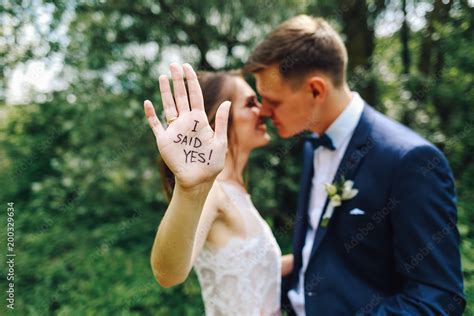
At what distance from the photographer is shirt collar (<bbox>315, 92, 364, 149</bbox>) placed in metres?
2.21

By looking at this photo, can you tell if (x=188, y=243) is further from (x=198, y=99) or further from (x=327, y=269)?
(x=327, y=269)

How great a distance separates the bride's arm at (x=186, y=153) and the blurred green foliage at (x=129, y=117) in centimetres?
287

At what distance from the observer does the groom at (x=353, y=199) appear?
1.69 meters

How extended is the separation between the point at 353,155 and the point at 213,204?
0.77 m

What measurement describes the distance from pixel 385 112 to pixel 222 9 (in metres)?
2.28

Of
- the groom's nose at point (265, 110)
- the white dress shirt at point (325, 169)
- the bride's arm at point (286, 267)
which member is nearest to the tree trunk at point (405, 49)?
the white dress shirt at point (325, 169)

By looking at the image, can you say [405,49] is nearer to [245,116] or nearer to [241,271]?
[245,116]

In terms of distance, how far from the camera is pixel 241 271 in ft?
7.06

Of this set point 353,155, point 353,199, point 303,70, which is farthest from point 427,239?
point 303,70

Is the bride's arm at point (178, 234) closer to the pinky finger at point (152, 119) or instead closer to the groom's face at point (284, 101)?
the pinky finger at point (152, 119)

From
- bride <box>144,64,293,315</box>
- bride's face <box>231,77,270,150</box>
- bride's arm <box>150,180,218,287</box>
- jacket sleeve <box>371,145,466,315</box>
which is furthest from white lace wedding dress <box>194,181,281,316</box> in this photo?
jacket sleeve <box>371,145,466,315</box>

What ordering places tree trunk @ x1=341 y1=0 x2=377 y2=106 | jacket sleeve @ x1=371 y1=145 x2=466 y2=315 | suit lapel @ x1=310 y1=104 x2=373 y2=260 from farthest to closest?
1. tree trunk @ x1=341 y1=0 x2=377 y2=106
2. suit lapel @ x1=310 y1=104 x2=373 y2=260
3. jacket sleeve @ x1=371 y1=145 x2=466 y2=315

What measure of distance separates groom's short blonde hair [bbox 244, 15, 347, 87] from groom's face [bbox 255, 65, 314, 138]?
5 cm

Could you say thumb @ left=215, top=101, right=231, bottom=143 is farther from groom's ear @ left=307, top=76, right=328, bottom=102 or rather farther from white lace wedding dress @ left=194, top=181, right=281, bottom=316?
groom's ear @ left=307, top=76, right=328, bottom=102
